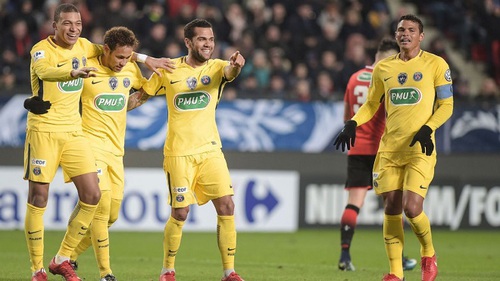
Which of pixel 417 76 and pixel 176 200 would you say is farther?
pixel 176 200

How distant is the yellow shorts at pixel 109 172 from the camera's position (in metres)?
9.26

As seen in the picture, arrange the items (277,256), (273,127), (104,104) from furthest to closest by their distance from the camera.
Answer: (273,127) → (277,256) → (104,104)

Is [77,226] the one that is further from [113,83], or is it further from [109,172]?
[113,83]

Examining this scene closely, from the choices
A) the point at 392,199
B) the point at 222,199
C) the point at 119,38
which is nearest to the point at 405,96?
the point at 392,199

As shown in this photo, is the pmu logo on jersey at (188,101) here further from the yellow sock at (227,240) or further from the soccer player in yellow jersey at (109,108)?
the yellow sock at (227,240)

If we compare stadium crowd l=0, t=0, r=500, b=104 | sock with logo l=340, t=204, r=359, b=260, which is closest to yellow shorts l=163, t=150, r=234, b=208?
sock with logo l=340, t=204, r=359, b=260

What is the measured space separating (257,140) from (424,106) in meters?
7.30

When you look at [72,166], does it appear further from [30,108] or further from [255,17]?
[255,17]

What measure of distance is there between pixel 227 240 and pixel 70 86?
75.9 inches

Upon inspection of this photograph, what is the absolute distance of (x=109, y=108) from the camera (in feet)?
A: 30.7

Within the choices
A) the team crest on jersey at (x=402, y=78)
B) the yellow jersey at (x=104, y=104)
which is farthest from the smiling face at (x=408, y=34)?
the yellow jersey at (x=104, y=104)

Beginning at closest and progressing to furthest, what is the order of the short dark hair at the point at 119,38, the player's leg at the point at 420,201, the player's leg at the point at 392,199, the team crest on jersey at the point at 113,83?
the player's leg at the point at 420,201 → the player's leg at the point at 392,199 → the short dark hair at the point at 119,38 → the team crest on jersey at the point at 113,83

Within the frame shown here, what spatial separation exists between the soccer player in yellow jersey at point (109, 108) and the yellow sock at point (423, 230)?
108 inches

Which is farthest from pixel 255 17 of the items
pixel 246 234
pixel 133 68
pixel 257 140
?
pixel 133 68
